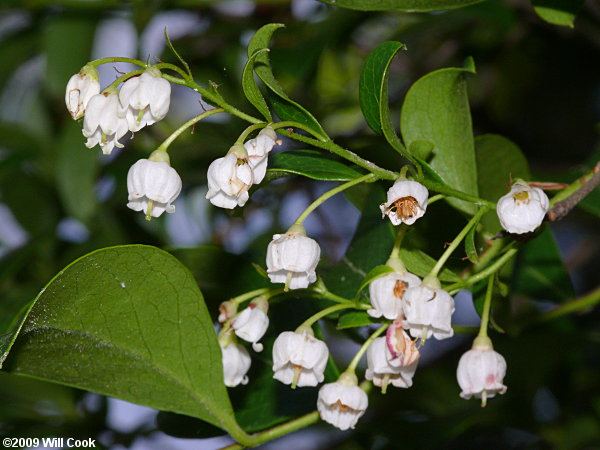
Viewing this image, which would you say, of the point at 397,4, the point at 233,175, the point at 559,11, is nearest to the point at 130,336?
the point at 233,175

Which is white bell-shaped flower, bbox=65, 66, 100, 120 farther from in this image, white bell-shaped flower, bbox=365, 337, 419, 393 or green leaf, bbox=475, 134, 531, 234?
green leaf, bbox=475, 134, 531, 234

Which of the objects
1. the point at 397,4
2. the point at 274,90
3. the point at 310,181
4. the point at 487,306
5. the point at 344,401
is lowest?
the point at 344,401

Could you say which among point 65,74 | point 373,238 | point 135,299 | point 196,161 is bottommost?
point 135,299

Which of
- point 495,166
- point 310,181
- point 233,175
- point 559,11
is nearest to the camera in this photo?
point 233,175

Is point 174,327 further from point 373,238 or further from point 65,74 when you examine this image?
point 65,74

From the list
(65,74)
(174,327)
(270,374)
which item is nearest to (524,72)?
(65,74)

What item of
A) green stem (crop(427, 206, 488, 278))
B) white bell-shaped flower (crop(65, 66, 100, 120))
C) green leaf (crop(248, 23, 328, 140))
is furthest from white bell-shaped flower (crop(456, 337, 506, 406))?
white bell-shaped flower (crop(65, 66, 100, 120))

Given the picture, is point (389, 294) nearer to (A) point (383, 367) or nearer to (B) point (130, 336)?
(A) point (383, 367)
